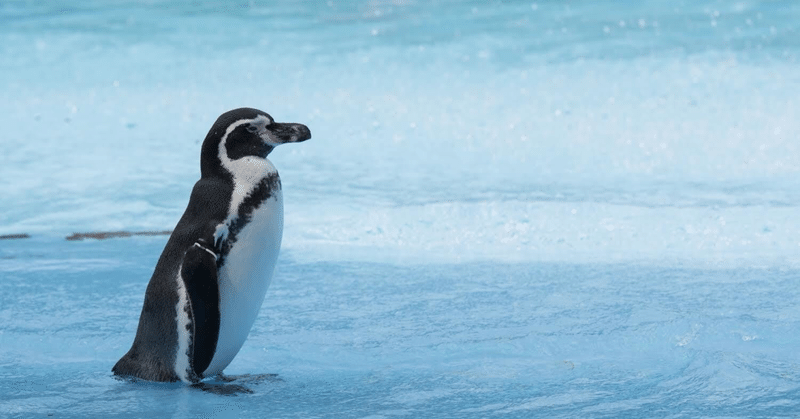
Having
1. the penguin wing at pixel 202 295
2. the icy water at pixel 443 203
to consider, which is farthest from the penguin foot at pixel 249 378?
the penguin wing at pixel 202 295

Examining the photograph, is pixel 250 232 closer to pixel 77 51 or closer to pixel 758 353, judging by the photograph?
pixel 758 353

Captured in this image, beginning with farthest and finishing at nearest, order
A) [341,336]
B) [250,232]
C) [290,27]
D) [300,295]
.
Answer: [290,27]
[300,295]
[341,336]
[250,232]

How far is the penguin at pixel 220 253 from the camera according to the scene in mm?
2293

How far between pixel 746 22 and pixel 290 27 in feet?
12.3

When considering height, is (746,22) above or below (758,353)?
above

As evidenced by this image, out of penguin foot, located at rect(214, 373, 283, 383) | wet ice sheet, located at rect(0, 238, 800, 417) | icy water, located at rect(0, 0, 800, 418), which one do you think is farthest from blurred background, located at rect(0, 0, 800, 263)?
penguin foot, located at rect(214, 373, 283, 383)

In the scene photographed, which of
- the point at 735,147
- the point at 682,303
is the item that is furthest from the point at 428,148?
the point at 682,303

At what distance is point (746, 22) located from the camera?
9008 millimetres

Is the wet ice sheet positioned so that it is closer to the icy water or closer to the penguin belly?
the icy water

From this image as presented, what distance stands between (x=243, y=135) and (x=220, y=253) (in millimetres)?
249

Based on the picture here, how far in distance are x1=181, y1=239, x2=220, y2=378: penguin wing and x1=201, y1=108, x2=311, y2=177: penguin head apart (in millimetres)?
192

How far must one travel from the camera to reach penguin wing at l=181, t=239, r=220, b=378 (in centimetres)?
226

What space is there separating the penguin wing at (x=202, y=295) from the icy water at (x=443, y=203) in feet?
0.38

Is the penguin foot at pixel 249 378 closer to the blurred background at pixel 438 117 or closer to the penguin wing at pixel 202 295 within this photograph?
the penguin wing at pixel 202 295
